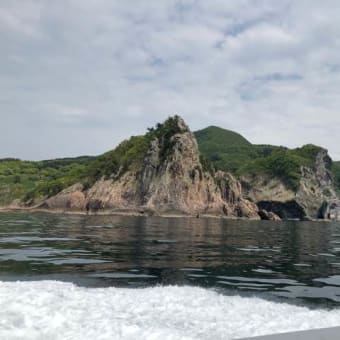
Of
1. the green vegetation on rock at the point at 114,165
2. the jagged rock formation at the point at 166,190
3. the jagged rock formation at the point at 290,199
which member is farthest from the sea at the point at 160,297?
the jagged rock formation at the point at 290,199

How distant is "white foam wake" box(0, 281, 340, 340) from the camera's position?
8383mm

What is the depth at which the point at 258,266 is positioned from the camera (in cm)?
2162

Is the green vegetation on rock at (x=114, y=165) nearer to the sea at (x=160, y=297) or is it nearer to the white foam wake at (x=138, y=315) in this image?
Result: the sea at (x=160, y=297)

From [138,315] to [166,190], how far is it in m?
115

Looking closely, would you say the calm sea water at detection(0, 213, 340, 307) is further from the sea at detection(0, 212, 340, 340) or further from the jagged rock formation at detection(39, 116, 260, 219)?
the jagged rock formation at detection(39, 116, 260, 219)

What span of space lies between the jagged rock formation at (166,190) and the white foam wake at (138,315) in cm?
10576

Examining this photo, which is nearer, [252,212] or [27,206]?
[252,212]

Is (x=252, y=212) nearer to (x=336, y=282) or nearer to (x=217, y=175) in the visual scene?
(x=217, y=175)

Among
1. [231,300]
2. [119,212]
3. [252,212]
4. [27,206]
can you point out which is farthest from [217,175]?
[231,300]

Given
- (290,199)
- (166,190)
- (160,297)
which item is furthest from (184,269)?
(290,199)

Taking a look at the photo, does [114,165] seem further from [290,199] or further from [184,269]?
[184,269]

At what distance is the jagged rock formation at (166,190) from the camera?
122188 mm

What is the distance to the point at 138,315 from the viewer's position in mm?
9703

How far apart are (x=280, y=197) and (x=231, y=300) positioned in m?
180
